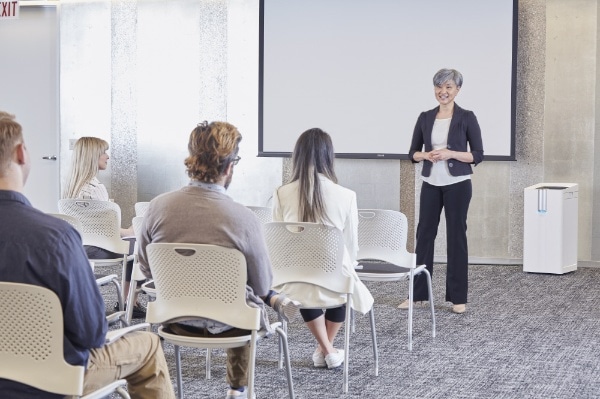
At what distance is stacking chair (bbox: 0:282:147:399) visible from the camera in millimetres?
2582

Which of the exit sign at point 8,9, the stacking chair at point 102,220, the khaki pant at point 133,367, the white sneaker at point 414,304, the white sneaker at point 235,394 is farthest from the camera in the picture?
the exit sign at point 8,9

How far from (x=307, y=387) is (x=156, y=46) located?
6244 millimetres

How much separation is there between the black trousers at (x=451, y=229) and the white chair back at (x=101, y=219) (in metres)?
2.11

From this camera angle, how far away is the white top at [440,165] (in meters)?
6.59

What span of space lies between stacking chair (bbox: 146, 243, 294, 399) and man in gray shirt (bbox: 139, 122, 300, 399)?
73 millimetres

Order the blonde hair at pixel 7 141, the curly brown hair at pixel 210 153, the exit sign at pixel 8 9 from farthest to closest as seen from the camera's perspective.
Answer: the exit sign at pixel 8 9, the curly brown hair at pixel 210 153, the blonde hair at pixel 7 141

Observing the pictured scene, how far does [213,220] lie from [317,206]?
1.11m

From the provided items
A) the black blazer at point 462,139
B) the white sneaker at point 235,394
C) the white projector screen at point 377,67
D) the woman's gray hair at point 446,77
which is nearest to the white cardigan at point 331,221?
the white sneaker at point 235,394

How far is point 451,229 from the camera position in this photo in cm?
665

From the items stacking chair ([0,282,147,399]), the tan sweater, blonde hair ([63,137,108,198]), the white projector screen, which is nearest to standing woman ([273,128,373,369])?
the tan sweater

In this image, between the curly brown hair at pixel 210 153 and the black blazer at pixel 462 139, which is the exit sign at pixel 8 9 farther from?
the curly brown hair at pixel 210 153

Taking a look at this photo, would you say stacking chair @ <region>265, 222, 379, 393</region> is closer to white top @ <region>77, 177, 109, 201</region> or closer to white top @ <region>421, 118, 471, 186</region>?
white top @ <region>77, 177, 109, 201</region>

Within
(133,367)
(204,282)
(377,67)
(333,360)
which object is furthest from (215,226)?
(377,67)

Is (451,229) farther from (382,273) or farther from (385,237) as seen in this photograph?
(382,273)
